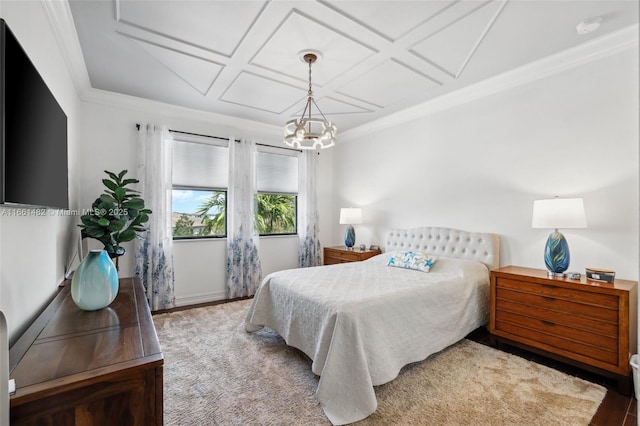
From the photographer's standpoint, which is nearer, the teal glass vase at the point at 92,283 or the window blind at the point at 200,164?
the teal glass vase at the point at 92,283

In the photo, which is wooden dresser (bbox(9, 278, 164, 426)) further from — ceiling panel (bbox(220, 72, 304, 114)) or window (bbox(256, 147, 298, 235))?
window (bbox(256, 147, 298, 235))

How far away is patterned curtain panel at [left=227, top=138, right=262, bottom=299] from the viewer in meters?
4.35

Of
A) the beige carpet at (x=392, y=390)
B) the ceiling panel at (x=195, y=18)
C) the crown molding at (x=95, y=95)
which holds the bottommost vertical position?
the beige carpet at (x=392, y=390)

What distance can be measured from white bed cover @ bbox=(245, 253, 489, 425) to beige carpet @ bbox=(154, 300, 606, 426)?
15 cm

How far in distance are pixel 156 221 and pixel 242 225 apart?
3.77 ft

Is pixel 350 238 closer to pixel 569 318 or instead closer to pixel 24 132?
pixel 569 318

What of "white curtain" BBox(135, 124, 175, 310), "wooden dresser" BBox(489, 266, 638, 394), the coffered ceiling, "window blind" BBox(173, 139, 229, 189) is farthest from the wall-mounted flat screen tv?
"wooden dresser" BBox(489, 266, 638, 394)

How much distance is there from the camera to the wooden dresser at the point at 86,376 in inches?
37.0

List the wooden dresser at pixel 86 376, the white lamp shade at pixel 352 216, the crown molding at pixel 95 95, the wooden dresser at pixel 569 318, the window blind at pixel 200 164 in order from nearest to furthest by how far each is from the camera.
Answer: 1. the wooden dresser at pixel 86 376
2. the crown molding at pixel 95 95
3. the wooden dresser at pixel 569 318
4. the window blind at pixel 200 164
5. the white lamp shade at pixel 352 216

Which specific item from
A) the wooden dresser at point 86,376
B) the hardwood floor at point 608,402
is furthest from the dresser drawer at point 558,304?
the wooden dresser at point 86,376

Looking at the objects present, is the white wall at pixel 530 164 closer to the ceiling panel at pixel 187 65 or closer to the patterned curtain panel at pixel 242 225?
the patterned curtain panel at pixel 242 225

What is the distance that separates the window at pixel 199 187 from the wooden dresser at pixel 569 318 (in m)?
3.69

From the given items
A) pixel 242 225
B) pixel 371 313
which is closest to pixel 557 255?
pixel 371 313

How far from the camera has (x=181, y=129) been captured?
4066 mm
